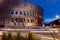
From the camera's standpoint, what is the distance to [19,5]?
6188 centimetres

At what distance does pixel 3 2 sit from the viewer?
61594 millimetres

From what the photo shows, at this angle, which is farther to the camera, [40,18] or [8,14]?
[40,18]

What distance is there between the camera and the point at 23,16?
2393 inches

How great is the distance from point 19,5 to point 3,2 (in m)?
5.71

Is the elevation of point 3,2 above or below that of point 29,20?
above

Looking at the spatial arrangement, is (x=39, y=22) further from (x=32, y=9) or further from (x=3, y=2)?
(x=3, y=2)

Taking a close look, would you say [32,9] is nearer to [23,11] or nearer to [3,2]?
[23,11]

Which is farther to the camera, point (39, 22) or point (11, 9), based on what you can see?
point (39, 22)

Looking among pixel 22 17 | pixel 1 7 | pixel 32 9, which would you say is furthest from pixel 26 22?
pixel 1 7

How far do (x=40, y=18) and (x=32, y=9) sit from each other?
19.0 feet

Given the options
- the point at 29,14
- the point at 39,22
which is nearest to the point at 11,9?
the point at 29,14

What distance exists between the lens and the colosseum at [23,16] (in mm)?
58656

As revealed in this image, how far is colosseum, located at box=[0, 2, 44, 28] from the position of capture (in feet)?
192

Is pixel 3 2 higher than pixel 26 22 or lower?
higher
